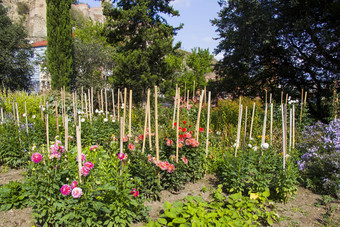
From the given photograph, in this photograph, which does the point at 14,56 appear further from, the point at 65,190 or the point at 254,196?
the point at 254,196

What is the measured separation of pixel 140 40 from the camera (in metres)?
11.1

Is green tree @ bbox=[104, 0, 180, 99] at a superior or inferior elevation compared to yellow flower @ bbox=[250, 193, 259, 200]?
superior

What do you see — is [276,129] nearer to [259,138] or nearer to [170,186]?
[259,138]

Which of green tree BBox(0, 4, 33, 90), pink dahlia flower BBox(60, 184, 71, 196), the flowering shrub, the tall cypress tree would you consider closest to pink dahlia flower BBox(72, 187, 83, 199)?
pink dahlia flower BBox(60, 184, 71, 196)

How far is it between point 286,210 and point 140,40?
32.9 ft

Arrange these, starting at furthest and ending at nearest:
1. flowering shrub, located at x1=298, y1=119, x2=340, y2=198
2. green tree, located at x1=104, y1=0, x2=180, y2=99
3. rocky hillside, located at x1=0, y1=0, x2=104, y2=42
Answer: rocky hillside, located at x1=0, y1=0, x2=104, y2=42 → green tree, located at x1=104, y1=0, x2=180, y2=99 → flowering shrub, located at x1=298, y1=119, x2=340, y2=198

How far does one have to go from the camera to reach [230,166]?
3084mm

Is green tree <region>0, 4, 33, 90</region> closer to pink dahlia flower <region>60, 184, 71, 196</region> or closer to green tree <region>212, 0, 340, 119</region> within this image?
green tree <region>212, 0, 340, 119</region>

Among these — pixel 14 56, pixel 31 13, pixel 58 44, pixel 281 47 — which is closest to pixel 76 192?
pixel 281 47

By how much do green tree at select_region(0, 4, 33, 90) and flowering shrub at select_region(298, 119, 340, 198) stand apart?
14247 millimetres

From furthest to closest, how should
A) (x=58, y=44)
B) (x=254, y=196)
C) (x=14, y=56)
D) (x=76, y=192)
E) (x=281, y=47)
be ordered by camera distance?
(x=14, y=56) < (x=58, y=44) < (x=281, y=47) < (x=254, y=196) < (x=76, y=192)

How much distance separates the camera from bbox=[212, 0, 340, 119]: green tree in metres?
8.38

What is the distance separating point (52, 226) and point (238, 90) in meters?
10.4

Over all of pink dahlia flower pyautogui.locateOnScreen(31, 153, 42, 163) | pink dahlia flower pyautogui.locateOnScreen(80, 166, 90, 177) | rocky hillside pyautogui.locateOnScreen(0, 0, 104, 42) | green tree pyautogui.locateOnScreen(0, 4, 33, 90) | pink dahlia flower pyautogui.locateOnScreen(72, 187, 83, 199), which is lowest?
pink dahlia flower pyautogui.locateOnScreen(72, 187, 83, 199)
